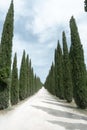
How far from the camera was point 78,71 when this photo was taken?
27.5m

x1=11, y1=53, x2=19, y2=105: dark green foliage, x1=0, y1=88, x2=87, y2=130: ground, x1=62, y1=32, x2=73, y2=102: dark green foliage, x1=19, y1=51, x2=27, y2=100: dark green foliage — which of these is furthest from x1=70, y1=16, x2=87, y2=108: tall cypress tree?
x1=19, y1=51, x2=27, y2=100: dark green foliage

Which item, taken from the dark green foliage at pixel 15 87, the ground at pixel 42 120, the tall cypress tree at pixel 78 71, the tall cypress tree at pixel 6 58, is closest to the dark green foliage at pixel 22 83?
the dark green foliage at pixel 15 87

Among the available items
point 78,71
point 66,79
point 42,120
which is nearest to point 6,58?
point 78,71

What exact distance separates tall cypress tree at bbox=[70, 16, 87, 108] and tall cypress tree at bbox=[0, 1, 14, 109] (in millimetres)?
6697

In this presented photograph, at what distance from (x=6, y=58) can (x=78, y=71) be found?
748cm

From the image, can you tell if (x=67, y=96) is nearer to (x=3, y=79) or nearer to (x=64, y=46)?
(x=64, y=46)

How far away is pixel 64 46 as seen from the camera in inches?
1646

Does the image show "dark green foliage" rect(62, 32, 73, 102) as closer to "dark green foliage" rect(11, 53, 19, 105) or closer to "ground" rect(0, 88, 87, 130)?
"dark green foliage" rect(11, 53, 19, 105)

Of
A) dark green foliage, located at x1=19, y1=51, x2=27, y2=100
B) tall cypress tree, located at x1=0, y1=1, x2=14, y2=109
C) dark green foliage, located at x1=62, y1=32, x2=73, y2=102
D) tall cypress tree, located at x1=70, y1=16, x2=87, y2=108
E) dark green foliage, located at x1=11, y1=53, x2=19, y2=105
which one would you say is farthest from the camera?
dark green foliage, located at x1=19, y1=51, x2=27, y2=100

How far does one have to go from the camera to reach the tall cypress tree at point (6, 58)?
24587 millimetres

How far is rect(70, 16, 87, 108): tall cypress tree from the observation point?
26222 millimetres

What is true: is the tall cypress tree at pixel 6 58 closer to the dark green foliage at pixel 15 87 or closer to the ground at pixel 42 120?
the ground at pixel 42 120

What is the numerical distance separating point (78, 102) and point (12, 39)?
9.15m

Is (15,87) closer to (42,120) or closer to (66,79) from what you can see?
(66,79)
